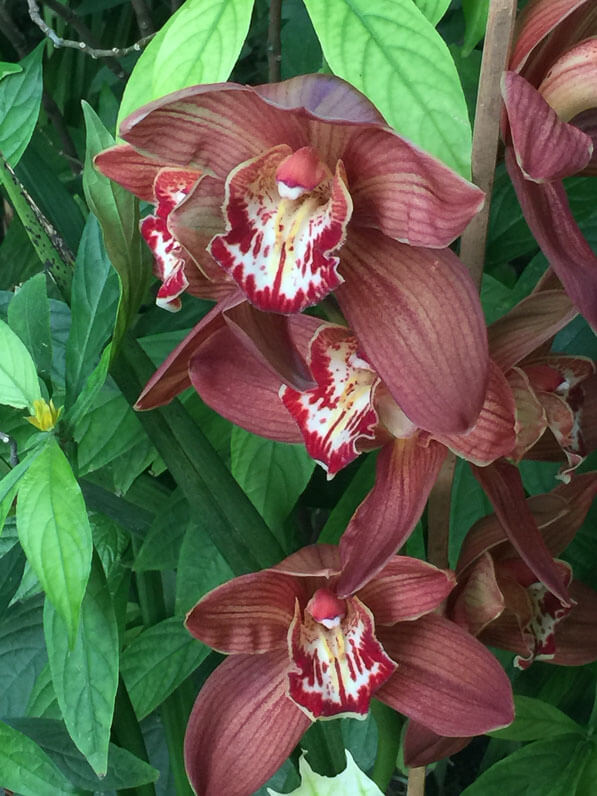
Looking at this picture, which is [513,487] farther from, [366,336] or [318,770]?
[318,770]

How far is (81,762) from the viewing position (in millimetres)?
624

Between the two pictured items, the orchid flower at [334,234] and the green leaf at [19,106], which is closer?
the orchid flower at [334,234]

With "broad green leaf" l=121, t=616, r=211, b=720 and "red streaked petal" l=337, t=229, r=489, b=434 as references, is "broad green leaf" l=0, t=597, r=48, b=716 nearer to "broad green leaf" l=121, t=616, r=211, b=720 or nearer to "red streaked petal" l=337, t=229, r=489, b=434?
"broad green leaf" l=121, t=616, r=211, b=720

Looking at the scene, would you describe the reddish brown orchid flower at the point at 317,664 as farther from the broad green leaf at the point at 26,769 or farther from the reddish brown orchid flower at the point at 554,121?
the reddish brown orchid flower at the point at 554,121

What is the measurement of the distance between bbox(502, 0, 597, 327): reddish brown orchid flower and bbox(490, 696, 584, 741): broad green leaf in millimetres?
365

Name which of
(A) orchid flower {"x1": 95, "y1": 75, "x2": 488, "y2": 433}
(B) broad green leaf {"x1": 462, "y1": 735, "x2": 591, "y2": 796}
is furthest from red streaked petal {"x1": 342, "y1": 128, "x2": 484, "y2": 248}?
(B) broad green leaf {"x1": 462, "y1": 735, "x2": 591, "y2": 796}

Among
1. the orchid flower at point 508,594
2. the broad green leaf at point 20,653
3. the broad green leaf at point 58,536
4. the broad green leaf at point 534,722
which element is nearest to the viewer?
the broad green leaf at point 58,536

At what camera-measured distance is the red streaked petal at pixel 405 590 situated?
541 mm

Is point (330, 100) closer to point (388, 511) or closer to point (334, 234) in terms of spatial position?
point (334, 234)

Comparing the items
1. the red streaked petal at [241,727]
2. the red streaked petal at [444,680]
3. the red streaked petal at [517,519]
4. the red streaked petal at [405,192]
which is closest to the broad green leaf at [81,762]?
the red streaked petal at [241,727]

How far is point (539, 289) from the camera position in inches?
21.4

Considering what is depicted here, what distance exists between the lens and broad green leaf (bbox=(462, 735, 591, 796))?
0.69 meters

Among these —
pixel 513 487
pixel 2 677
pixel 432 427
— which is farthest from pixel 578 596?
pixel 2 677

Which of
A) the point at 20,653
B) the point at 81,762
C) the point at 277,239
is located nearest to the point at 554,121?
the point at 277,239
